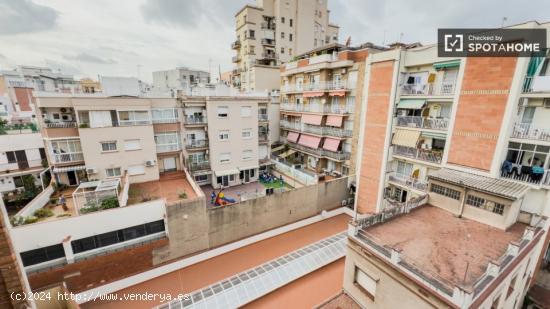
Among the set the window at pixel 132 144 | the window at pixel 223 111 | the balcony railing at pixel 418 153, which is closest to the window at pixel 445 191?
the balcony railing at pixel 418 153

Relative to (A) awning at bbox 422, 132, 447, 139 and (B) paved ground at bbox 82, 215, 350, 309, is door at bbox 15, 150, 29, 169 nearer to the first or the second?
(B) paved ground at bbox 82, 215, 350, 309

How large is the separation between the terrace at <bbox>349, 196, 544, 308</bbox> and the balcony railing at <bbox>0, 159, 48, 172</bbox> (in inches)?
1190

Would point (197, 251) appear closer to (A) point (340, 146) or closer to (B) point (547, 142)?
(A) point (340, 146)

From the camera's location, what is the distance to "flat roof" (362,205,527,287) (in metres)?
9.11

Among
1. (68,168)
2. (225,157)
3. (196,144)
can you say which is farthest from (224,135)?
(68,168)

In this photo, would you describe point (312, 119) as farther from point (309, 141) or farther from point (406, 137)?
point (406, 137)

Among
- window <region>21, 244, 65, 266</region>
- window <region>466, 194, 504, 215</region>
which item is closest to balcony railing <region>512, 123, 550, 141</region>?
window <region>466, 194, 504, 215</region>

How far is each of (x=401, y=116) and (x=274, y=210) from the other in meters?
13.3

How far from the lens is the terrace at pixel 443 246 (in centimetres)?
812

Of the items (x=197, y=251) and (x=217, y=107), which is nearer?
(x=197, y=251)

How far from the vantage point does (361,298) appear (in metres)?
10.9

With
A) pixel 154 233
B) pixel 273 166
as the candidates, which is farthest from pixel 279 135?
pixel 154 233

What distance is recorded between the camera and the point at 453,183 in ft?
44.2

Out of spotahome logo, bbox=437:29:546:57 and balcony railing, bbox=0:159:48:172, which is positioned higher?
spotahome logo, bbox=437:29:546:57
